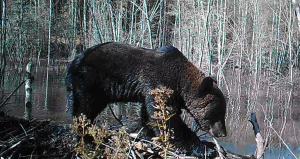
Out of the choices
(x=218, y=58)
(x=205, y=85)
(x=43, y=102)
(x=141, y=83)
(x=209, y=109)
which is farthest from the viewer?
(x=218, y=58)

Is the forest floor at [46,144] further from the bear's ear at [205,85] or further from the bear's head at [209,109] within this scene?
the bear's ear at [205,85]

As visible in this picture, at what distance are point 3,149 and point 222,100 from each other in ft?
9.82

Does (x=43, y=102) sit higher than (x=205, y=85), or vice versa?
(x=205, y=85)

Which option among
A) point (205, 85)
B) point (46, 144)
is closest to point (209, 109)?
point (205, 85)

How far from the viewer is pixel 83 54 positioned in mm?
4328

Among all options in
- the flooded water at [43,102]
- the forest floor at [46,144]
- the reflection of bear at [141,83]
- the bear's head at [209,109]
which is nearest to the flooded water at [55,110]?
the flooded water at [43,102]

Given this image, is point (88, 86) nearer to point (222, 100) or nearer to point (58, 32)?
point (222, 100)

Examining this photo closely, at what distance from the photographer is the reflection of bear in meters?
4.21

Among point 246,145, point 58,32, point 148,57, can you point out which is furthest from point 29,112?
point 58,32

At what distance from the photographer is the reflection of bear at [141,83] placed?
13.8 feet

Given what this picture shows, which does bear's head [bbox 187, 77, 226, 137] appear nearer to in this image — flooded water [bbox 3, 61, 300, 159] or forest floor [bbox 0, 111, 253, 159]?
forest floor [bbox 0, 111, 253, 159]

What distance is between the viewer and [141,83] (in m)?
4.30

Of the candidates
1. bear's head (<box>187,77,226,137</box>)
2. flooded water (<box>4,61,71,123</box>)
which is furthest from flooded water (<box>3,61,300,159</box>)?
bear's head (<box>187,77,226,137</box>)

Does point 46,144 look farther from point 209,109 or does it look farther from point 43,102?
point 43,102
